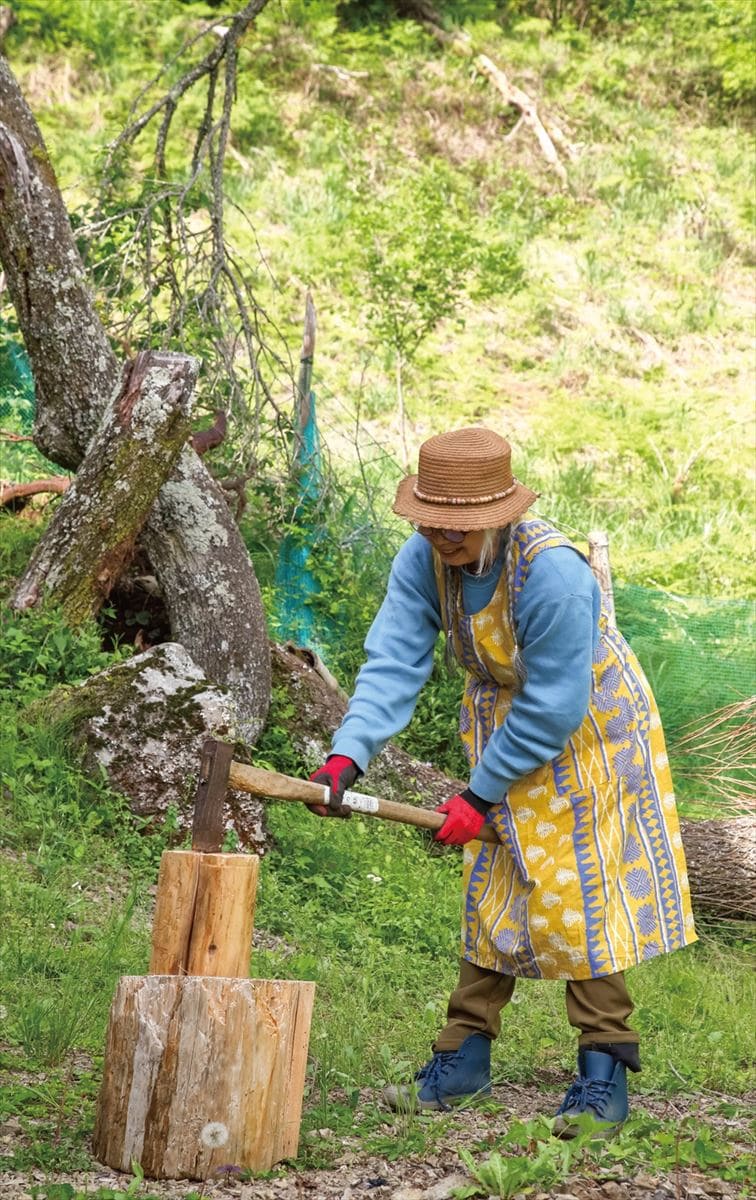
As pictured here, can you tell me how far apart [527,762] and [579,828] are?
0.23 m

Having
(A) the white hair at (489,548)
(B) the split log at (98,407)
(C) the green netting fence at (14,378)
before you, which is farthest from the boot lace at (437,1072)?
(C) the green netting fence at (14,378)

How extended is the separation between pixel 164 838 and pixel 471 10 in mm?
18126

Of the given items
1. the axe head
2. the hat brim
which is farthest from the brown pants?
the hat brim

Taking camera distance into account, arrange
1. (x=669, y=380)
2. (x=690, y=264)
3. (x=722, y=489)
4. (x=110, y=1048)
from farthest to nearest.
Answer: (x=690, y=264), (x=669, y=380), (x=722, y=489), (x=110, y=1048)

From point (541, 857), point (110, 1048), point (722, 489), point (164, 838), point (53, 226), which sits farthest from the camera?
point (722, 489)

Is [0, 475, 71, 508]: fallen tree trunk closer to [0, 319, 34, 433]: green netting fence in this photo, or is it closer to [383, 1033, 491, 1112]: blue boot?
[0, 319, 34, 433]: green netting fence

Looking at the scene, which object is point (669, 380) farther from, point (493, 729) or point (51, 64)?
point (493, 729)

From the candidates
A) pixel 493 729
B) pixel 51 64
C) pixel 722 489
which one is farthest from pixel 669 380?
pixel 493 729

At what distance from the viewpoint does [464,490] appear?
3.12m

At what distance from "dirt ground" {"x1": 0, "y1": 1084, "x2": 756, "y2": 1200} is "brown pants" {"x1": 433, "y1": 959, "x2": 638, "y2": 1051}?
29 cm

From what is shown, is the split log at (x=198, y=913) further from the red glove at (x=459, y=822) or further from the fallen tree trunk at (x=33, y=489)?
the fallen tree trunk at (x=33, y=489)

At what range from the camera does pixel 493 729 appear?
3449mm

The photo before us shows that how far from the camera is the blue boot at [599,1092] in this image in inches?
130

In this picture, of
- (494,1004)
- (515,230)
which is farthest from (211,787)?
(515,230)
